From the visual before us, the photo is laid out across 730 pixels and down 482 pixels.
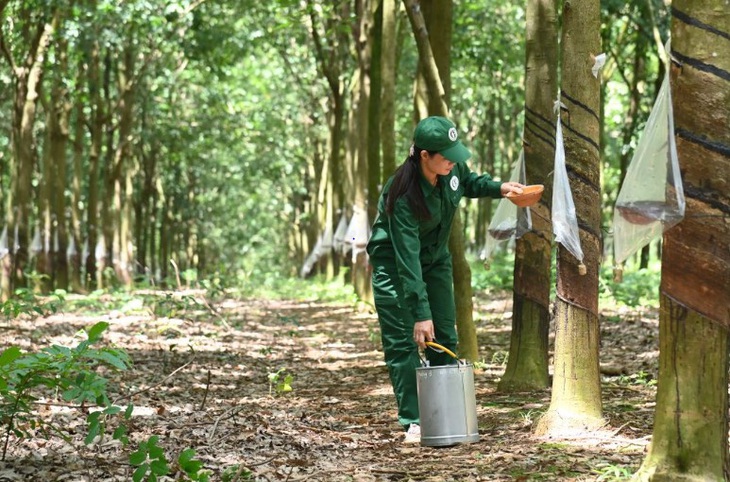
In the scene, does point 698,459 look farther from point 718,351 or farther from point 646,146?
point 646,146

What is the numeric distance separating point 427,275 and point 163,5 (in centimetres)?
1309

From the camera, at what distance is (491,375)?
8539 millimetres

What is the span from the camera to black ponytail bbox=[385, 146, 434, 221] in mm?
5766

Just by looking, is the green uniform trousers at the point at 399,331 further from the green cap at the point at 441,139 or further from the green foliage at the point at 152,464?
the green foliage at the point at 152,464

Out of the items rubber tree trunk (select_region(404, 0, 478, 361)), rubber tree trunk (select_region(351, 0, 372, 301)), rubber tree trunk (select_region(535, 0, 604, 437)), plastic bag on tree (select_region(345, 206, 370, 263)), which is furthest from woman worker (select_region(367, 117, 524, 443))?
plastic bag on tree (select_region(345, 206, 370, 263))

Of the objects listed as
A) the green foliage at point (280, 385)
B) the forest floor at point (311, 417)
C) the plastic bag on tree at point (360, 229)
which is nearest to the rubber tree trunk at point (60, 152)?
the plastic bag on tree at point (360, 229)

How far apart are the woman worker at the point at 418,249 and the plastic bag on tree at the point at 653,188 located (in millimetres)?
1352

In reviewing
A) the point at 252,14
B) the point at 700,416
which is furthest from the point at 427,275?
the point at 252,14

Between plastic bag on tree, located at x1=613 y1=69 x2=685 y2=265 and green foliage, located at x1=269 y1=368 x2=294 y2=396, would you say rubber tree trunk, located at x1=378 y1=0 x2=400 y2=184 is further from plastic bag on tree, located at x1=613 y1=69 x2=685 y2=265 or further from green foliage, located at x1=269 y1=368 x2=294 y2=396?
plastic bag on tree, located at x1=613 y1=69 x2=685 y2=265

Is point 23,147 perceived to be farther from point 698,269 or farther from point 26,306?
point 698,269

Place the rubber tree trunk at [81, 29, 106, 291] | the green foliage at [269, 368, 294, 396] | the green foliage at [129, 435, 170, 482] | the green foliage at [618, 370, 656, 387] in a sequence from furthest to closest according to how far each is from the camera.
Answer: the rubber tree trunk at [81, 29, 106, 291]
the green foliage at [269, 368, 294, 396]
the green foliage at [618, 370, 656, 387]
the green foliage at [129, 435, 170, 482]

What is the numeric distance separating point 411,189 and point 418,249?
35 centimetres

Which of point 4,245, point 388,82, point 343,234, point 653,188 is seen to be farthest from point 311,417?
point 343,234

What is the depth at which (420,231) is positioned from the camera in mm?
6004
